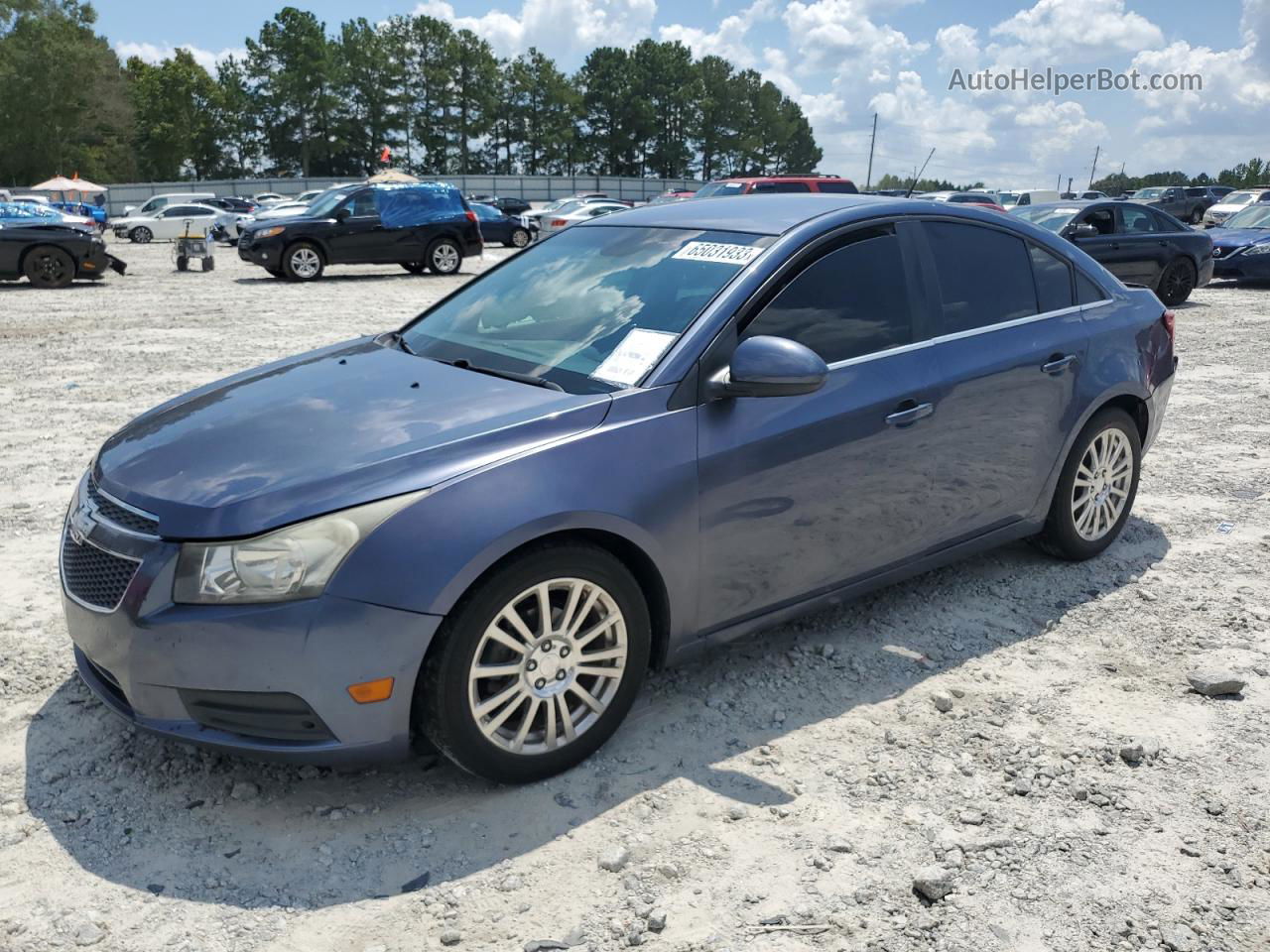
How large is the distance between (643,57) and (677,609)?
10850 centimetres

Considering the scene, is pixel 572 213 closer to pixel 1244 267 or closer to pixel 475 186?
pixel 1244 267

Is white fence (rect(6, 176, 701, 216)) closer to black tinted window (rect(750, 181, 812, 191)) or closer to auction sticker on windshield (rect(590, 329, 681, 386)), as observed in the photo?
black tinted window (rect(750, 181, 812, 191))

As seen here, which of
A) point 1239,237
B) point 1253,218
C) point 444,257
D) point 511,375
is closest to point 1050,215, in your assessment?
point 1239,237

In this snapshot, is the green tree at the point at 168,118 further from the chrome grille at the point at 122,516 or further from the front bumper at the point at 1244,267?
the chrome grille at the point at 122,516

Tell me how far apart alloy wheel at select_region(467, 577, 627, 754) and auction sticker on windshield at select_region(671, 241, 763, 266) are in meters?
1.30

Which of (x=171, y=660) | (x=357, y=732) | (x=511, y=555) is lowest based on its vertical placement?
(x=357, y=732)

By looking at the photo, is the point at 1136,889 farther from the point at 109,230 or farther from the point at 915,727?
the point at 109,230

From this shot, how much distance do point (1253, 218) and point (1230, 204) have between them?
26976mm

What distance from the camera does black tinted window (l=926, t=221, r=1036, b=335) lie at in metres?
4.26

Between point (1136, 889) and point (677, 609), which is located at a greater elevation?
point (677, 609)

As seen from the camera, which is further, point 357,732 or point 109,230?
point 109,230

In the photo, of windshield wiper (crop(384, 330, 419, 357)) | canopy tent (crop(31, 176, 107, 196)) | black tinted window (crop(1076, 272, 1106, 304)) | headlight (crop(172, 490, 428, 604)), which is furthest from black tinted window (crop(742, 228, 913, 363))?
canopy tent (crop(31, 176, 107, 196))

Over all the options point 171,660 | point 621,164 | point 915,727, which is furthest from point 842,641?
point 621,164

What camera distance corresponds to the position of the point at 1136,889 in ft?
9.17
